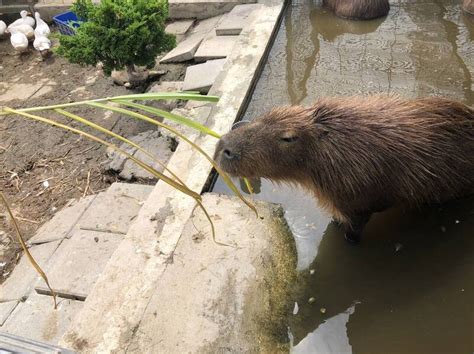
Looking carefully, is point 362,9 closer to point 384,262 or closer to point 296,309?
point 384,262

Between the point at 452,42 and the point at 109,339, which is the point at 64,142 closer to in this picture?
the point at 109,339

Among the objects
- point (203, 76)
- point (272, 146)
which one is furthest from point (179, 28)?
point (272, 146)

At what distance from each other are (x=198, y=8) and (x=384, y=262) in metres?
5.58

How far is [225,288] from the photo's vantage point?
2369 millimetres

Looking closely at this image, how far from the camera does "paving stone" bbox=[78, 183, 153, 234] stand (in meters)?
3.36

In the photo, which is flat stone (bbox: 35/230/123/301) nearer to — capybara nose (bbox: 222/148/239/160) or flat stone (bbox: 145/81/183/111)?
capybara nose (bbox: 222/148/239/160)

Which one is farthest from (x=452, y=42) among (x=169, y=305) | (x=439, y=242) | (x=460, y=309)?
(x=169, y=305)

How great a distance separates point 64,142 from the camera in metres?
4.93

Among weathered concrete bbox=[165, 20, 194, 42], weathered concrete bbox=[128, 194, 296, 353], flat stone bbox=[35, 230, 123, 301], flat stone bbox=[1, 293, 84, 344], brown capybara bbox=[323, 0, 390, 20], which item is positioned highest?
brown capybara bbox=[323, 0, 390, 20]

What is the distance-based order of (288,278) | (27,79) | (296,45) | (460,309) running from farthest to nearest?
(27,79) < (296,45) < (288,278) < (460,309)

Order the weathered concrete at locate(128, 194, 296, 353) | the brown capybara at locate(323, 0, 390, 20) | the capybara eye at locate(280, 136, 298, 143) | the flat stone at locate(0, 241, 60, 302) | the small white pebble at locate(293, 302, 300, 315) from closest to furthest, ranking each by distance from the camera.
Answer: the weathered concrete at locate(128, 194, 296, 353) < the small white pebble at locate(293, 302, 300, 315) < the capybara eye at locate(280, 136, 298, 143) < the flat stone at locate(0, 241, 60, 302) < the brown capybara at locate(323, 0, 390, 20)

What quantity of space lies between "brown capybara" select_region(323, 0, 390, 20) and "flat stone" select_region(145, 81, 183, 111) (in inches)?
93.3

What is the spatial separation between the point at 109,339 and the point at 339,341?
3.96ft

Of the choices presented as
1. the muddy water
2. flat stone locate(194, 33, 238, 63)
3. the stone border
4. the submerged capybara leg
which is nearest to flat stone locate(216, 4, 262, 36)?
flat stone locate(194, 33, 238, 63)
